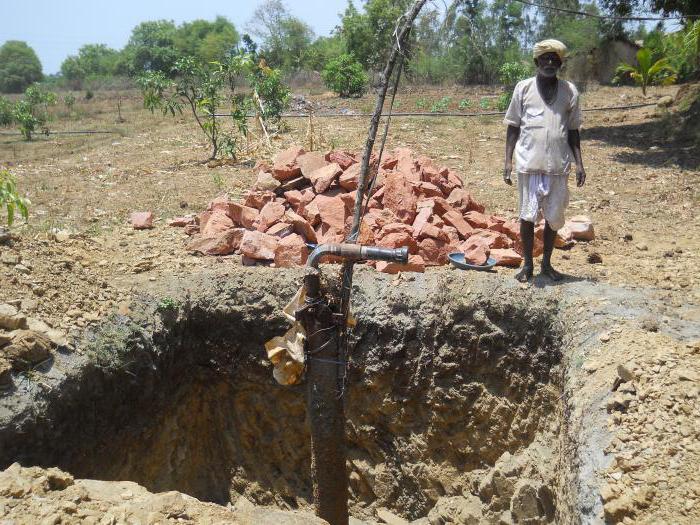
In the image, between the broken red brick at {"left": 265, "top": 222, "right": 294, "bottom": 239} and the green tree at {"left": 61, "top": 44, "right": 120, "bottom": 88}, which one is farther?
the green tree at {"left": 61, "top": 44, "right": 120, "bottom": 88}

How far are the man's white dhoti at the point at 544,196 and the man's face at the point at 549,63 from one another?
61 cm

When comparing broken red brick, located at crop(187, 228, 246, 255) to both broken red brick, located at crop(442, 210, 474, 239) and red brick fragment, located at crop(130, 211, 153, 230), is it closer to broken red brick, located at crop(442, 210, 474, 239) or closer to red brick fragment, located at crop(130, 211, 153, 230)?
red brick fragment, located at crop(130, 211, 153, 230)

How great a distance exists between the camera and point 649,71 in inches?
542

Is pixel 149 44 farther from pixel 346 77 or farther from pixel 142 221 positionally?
pixel 142 221

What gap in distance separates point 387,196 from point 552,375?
7.63 ft

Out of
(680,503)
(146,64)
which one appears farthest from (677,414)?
(146,64)

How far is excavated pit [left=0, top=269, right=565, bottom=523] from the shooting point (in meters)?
3.99

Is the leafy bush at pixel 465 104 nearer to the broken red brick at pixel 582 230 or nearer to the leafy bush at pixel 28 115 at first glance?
the broken red brick at pixel 582 230

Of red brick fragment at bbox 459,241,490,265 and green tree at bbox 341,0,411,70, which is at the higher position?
green tree at bbox 341,0,411,70

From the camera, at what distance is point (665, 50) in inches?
578

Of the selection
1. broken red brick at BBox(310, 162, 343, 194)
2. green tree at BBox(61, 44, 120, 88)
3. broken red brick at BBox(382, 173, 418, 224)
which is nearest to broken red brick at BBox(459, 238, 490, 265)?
broken red brick at BBox(382, 173, 418, 224)

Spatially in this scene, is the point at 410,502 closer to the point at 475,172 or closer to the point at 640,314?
the point at 640,314

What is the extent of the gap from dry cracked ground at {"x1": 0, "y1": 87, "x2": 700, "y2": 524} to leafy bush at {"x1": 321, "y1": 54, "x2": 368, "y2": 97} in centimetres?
772

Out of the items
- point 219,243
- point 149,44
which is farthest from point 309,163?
point 149,44
